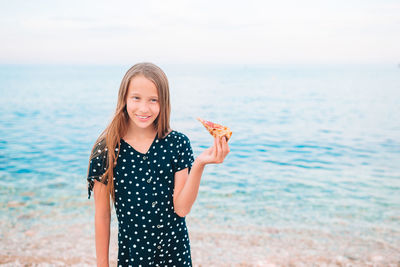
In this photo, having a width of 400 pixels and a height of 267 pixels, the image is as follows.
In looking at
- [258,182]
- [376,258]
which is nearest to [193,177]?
[376,258]

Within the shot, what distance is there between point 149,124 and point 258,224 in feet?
17.8

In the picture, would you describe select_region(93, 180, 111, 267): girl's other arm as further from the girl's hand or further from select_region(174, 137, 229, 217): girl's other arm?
the girl's hand

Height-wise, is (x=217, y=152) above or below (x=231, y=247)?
above

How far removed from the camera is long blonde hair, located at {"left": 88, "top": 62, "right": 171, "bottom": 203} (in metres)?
2.29

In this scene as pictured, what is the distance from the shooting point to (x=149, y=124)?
2.36m

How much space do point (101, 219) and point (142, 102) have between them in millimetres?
871

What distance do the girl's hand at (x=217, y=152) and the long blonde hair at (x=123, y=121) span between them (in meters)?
0.42

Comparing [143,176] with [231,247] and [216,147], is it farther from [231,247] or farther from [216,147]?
[231,247]

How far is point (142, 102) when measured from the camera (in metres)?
2.31

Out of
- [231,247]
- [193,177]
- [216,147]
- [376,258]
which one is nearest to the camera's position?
[216,147]

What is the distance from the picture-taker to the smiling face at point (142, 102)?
2.29 meters

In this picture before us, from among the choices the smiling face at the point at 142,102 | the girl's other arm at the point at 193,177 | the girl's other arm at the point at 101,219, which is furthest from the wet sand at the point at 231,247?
the smiling face at the point at 142,102

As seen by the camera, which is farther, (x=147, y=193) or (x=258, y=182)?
(x=258, y=182)

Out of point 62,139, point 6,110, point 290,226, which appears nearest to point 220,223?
point 290,226
